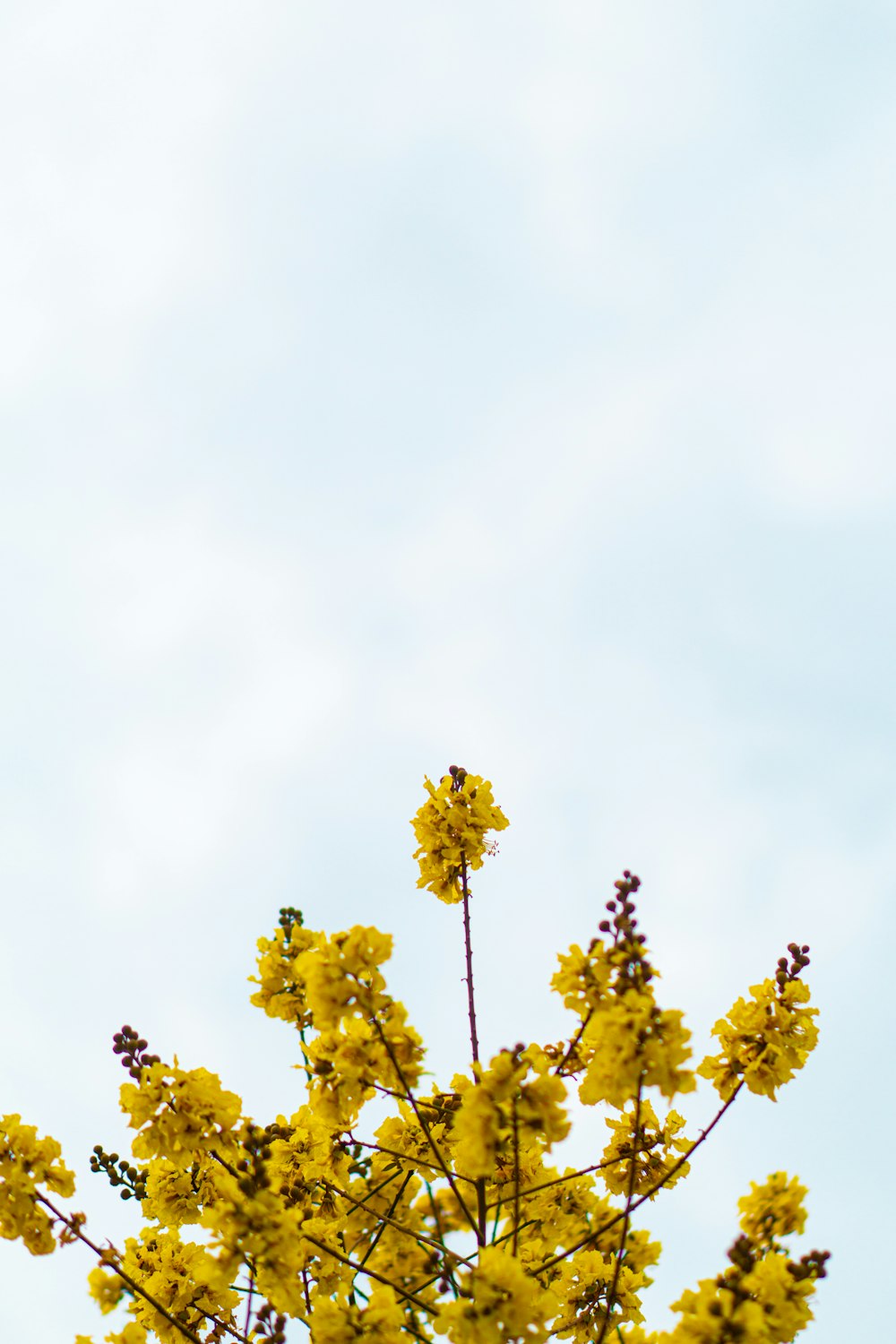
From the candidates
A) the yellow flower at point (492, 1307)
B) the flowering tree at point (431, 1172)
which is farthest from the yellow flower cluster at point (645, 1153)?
the yellow flower at point (492, 1307)

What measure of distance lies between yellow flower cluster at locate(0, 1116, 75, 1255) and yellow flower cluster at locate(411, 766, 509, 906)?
8.23 feet

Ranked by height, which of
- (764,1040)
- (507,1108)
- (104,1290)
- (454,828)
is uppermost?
(454,828)

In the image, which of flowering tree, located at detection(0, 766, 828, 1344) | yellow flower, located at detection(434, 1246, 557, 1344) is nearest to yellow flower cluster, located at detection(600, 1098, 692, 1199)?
flowering tree, located at detection(0, 766, 828, 1344)

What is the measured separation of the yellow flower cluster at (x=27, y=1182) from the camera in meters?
4.43

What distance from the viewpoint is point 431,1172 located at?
531 centimetres

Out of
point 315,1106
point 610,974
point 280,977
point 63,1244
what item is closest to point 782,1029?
point 610,974

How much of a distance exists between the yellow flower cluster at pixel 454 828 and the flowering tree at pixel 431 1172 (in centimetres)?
1

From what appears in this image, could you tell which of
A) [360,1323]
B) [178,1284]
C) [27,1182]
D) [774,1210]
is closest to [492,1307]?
[360,1323]

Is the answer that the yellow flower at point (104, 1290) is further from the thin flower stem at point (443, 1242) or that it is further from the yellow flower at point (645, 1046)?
the yellow flower at point (645, 1046)

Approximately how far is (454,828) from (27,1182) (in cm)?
279

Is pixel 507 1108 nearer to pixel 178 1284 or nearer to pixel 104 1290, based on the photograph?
pixel 104 1290

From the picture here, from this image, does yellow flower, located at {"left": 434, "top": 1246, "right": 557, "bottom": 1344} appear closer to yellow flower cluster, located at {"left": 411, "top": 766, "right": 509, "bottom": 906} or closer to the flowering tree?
the flowering tree

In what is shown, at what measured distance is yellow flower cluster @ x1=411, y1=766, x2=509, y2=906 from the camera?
6277mm

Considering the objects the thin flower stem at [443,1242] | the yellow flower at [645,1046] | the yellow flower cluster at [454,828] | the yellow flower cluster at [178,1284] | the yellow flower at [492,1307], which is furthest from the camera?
the yellow flower cluster at [454,828]
